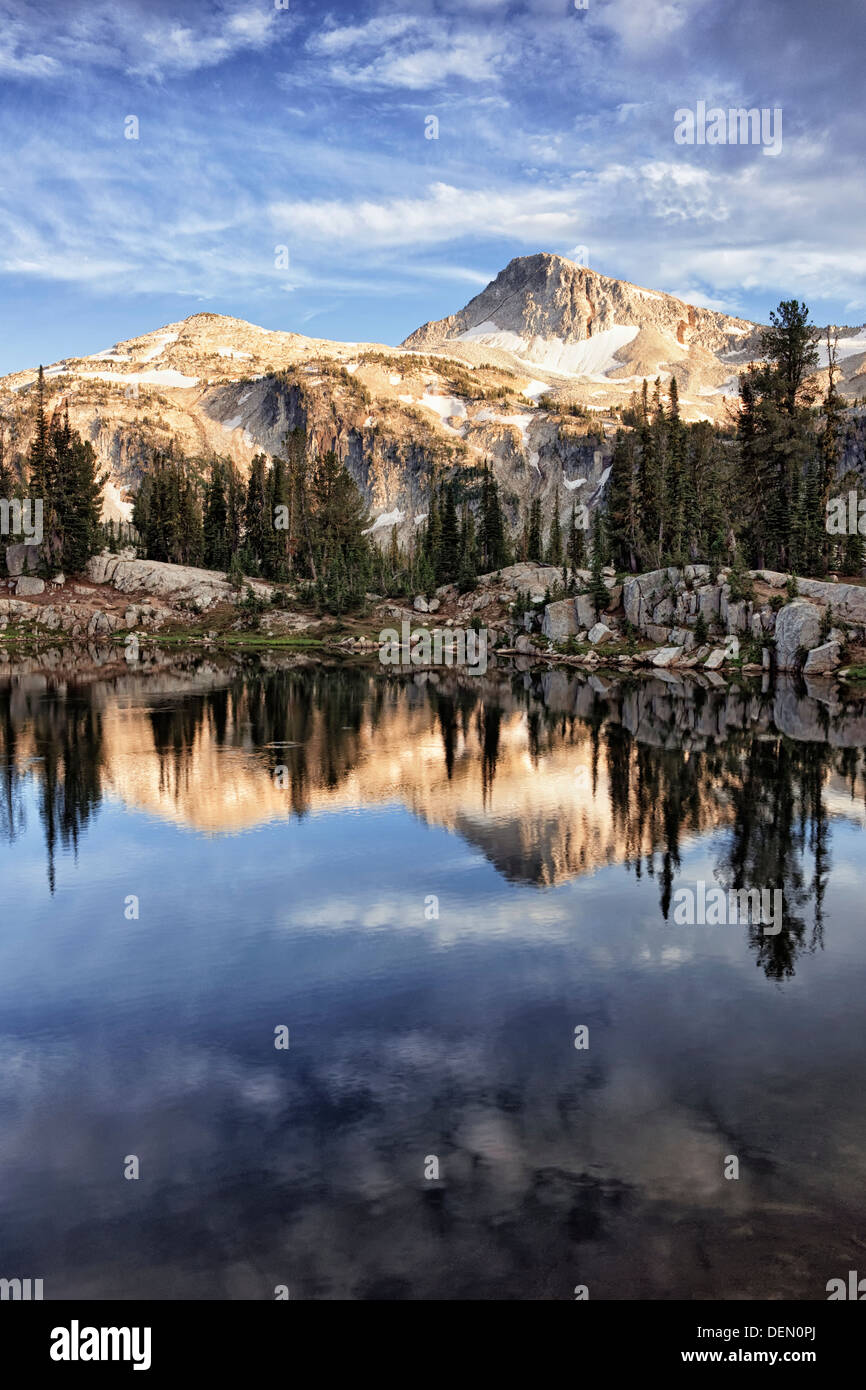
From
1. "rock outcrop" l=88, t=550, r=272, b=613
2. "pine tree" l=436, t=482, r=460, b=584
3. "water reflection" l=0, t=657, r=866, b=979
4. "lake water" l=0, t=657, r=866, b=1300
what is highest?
"pine tree" l=436, t=482, r=460, b=584

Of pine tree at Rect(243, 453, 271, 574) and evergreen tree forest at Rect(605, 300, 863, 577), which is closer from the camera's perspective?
evergreen tree forest at Rect(605, 300, 863, 577)

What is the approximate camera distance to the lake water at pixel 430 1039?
10.9 meters

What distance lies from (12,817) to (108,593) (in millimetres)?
98515

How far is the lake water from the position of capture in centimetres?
1093

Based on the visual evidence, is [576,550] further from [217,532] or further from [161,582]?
[161,582]

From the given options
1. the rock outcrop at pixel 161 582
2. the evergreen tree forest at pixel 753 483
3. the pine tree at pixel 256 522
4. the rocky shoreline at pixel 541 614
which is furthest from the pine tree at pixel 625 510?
the pine tree at pixel 256 522

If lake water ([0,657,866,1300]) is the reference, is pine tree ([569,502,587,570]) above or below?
above

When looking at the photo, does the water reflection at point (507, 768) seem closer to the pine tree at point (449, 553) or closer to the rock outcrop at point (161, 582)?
the rock outcrop at point (161, 582)

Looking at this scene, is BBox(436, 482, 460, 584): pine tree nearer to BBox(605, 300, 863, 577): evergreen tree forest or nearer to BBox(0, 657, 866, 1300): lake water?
BBox(605, 300, 863, 577): evergreen tree forest

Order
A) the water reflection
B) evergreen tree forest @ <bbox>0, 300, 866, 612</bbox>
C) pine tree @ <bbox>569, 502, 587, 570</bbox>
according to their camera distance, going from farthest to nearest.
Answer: pine tree @ <bbox>569, 502, 587, 570</bbox>, evergreen tree forest @ <bbox>0, 300, 866, 612</bbox>, the water reflection

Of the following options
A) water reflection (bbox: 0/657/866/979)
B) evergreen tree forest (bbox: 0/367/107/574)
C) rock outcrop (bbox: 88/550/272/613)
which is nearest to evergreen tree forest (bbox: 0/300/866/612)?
evergreen tree forest (bbox: 0/367/107/574)

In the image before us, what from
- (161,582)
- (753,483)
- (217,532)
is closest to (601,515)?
(753,483)

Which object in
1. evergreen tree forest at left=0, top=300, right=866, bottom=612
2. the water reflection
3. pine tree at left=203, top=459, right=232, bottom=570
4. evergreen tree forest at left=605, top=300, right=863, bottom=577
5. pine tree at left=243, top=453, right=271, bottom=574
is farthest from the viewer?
pine tree at left=203, top=459, right=232, bottom=570
